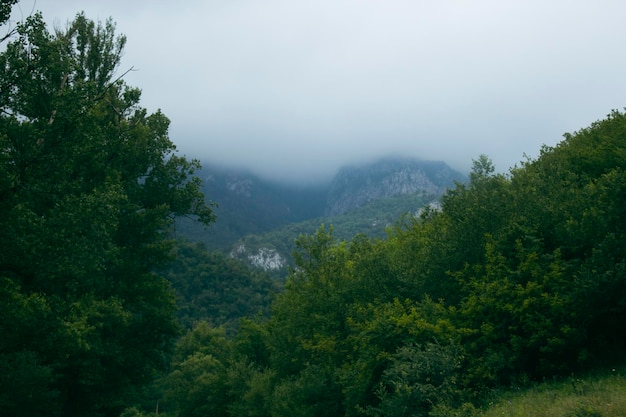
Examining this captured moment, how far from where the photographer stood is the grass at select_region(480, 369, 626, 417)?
1143 cm

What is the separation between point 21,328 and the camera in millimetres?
16344

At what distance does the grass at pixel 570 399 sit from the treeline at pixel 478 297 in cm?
107

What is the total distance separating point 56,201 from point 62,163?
4.04 feet

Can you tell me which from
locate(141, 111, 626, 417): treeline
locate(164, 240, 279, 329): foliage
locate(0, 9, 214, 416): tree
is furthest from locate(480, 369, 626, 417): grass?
locate(164, 240, 279, 329): foliage

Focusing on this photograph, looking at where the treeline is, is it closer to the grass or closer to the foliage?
the grass

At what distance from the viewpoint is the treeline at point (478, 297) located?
17172mm

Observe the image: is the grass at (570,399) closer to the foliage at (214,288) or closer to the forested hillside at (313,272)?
the forested hillside at (313,272)

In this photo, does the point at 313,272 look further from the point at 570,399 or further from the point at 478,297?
the point at 570,399

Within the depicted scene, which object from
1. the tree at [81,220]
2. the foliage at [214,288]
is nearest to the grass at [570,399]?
the tree at [81,220]

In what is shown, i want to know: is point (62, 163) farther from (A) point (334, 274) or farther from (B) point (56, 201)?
(A) point (334, 274)

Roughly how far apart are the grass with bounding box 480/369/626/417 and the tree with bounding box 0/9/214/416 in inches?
541

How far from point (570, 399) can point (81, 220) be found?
588 inches

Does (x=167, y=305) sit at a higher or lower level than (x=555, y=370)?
higher

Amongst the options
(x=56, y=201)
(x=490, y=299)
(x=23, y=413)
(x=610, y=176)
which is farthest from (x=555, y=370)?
(x=23, y=413)
